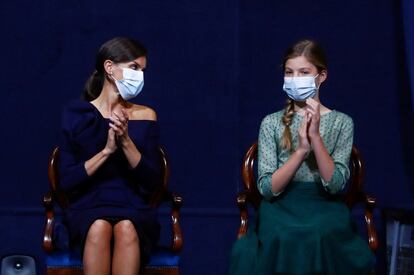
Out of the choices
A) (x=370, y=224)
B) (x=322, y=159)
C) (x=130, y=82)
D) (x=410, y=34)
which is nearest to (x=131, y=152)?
(x=130, y=82)

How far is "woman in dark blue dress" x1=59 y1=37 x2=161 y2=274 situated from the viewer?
381 cm

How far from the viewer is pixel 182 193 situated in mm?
5145

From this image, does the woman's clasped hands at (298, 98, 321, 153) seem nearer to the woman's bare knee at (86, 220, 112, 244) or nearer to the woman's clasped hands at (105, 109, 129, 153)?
the woman's clasped hands at (105, 109, 129, 153)

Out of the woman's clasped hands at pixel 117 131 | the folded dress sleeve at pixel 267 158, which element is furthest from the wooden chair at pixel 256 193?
the woman's clasped hands at pixel 117 131

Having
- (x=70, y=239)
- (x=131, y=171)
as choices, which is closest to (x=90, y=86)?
(x=131, y=171)

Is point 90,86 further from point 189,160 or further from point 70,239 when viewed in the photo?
point 189,160

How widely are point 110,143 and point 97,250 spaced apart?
0.48 metres

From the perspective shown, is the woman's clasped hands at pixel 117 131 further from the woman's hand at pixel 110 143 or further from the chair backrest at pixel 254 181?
the chair backrest at pixel 254 181

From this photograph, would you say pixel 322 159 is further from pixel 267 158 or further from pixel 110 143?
pixel 110 143

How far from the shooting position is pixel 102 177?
4.01m

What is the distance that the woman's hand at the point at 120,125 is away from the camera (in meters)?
3.85

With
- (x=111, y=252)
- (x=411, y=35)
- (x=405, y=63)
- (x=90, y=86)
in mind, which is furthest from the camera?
(x=405, y=63)

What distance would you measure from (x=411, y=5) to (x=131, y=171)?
5.98 ft

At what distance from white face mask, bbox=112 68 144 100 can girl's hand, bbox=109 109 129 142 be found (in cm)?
18
